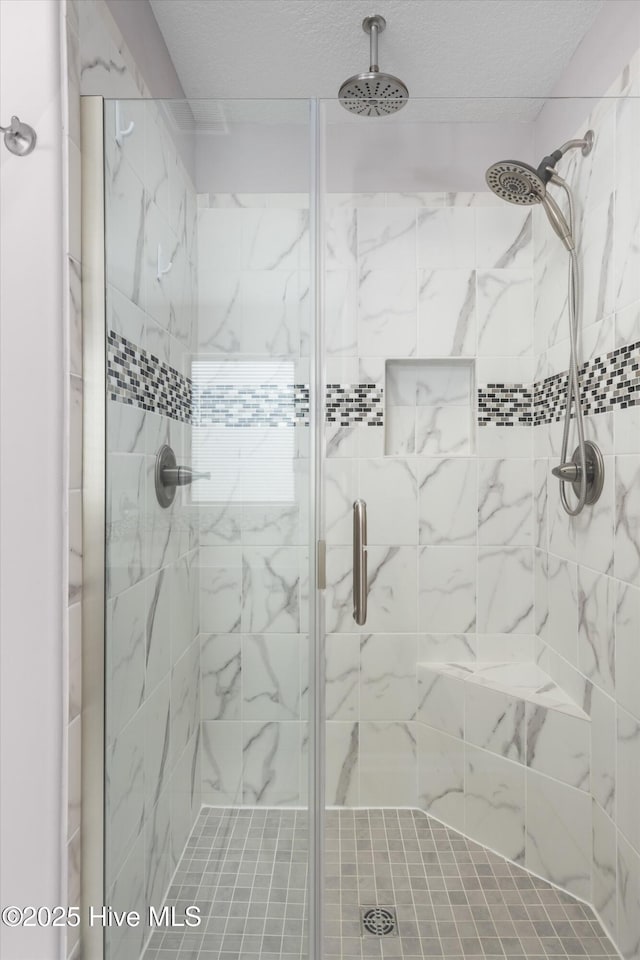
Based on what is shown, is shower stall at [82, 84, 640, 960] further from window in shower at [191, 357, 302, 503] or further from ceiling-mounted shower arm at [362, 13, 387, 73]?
ceiling-mounted shower arm at [362, 13, 387, 73]

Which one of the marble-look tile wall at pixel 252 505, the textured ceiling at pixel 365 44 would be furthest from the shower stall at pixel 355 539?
the textured ceiling at pixel 365 44

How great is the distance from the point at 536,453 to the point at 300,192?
1.38 m

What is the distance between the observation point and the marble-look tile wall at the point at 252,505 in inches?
41.4

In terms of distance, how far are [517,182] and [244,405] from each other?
1168 millimetres

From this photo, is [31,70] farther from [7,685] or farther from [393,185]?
[393,185]

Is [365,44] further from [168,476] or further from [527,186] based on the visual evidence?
[168,476]

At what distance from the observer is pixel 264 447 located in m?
1.06

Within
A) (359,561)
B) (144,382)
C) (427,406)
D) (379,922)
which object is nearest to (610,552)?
(359,561)

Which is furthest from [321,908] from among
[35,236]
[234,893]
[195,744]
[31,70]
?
[31,70]

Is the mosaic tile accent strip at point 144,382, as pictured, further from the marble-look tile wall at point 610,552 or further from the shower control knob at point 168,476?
the marble-look tile wall at point 610,552

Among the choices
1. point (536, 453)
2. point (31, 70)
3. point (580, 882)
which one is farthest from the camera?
→ point (536, 453)

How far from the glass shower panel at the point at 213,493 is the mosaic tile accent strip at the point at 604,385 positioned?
841 mm

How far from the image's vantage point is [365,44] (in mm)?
1744

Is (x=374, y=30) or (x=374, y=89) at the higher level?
(x=374, y=30)
